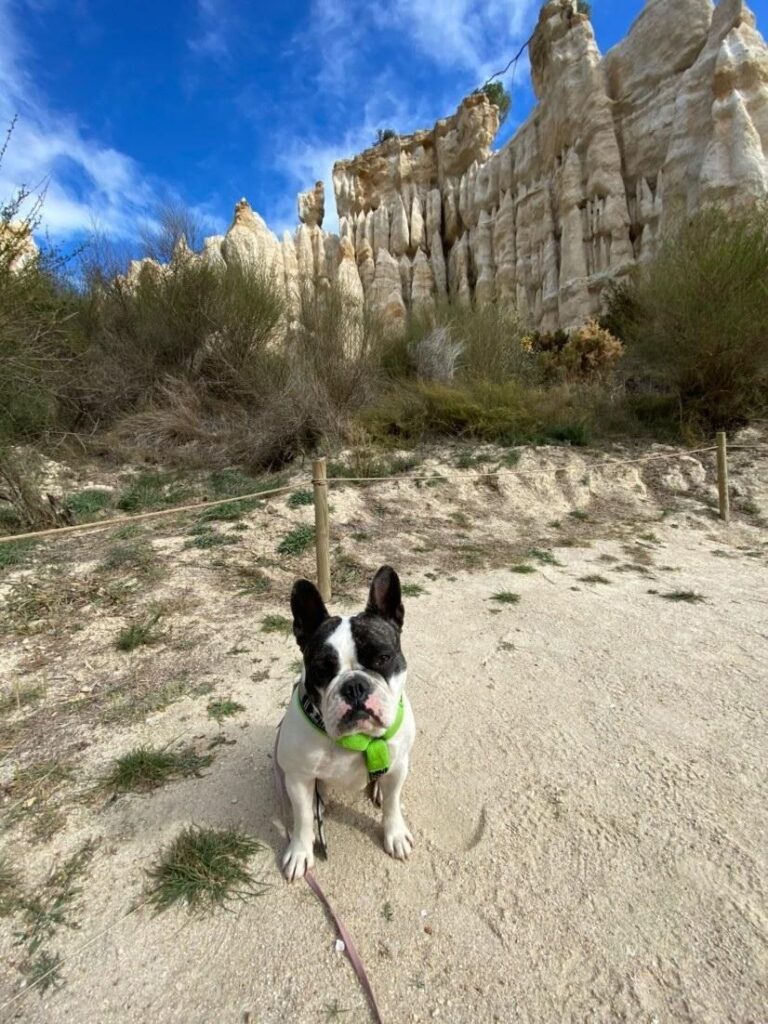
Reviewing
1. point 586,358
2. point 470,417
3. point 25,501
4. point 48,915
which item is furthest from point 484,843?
point 586,358

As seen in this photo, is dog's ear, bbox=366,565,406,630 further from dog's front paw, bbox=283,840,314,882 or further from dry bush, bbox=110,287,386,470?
dry bush, bbox=110,287,386,470

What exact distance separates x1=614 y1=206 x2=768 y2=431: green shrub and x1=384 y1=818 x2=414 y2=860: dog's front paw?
9.03 metres

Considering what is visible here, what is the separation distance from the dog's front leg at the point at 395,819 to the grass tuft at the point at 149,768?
916mm

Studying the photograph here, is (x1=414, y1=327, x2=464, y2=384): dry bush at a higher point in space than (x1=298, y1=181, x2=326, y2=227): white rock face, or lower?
lower

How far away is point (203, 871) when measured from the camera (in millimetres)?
1526

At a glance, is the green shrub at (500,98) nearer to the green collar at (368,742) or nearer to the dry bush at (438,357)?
the dry bush at (438,357)

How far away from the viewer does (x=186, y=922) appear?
1.38m

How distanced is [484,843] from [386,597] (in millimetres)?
971

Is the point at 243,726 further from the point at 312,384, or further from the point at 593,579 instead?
the point at 312,384

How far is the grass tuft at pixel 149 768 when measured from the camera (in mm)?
1935

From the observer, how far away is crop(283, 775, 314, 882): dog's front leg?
1496 millimetres

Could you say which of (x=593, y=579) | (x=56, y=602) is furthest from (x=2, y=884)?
(x=593, y=579)

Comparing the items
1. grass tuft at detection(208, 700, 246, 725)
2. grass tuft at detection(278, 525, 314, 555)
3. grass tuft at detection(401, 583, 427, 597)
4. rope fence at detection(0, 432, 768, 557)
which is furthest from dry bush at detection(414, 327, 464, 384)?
grass tuft at detection(208, 700, 246, 725)

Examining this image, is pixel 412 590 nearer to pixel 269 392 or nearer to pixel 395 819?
pixel 395 819
